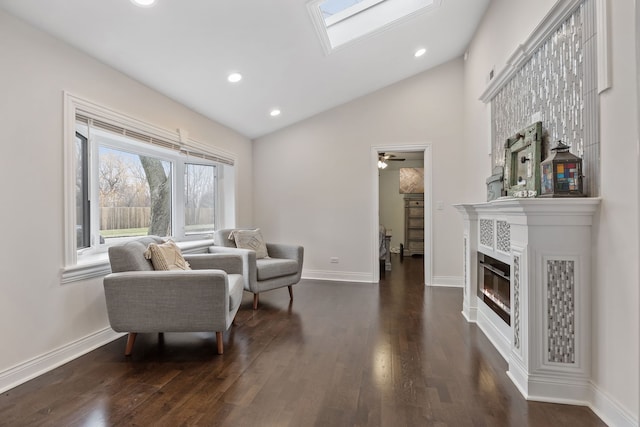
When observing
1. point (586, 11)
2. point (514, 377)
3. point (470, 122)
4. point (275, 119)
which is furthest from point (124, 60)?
point (470, 122)

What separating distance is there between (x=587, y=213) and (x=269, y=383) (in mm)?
2038

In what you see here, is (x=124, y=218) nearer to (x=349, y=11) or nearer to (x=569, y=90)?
(x=349, y=11)

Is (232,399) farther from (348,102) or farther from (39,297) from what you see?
(348,102)

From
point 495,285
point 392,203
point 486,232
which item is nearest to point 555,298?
point 495,285

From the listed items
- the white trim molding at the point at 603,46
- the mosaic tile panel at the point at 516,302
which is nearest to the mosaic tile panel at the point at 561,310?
the mosaic tile panel at the point at 516,302

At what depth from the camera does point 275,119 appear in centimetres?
467

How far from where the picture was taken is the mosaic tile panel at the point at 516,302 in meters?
1.95

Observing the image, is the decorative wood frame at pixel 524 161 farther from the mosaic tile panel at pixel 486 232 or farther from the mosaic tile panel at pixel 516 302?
the mosaic tile panel at pixel 516 302

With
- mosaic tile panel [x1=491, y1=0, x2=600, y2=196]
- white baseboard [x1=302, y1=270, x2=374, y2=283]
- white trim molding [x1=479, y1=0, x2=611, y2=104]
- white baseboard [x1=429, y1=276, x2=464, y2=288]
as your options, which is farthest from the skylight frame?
white baseboard [x1=429, y1=276, x2=464, y2=288]

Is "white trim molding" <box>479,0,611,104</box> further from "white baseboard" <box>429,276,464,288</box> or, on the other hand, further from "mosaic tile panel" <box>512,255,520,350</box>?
"white baseboard" <box>429,276,464,288</box>

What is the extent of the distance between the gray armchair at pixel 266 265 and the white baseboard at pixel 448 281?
2.02m

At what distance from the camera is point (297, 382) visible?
1.95 m

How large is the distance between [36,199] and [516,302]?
3.11 m

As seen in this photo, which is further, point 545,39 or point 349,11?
point 349,11
